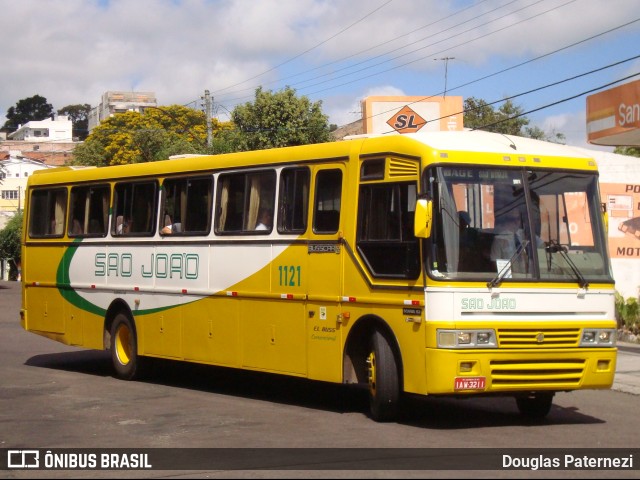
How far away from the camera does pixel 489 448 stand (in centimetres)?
952

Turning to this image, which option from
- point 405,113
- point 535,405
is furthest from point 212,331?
point 405,113

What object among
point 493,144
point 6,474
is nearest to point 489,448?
point 493,144

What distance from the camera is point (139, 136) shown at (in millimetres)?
72875

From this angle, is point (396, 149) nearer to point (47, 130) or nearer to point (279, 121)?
point (279, 121)

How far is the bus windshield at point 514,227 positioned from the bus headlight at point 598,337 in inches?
20.1

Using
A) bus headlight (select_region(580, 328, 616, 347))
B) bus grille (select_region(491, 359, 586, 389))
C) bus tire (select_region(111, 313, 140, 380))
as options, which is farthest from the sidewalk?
bus tire (select_region(111, 313, 140, 380))

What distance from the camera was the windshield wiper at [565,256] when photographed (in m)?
11.1

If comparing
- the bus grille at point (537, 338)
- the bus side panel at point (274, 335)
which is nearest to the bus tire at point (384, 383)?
the bus grille at point (537, 338)

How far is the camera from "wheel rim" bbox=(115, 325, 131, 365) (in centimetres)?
1641

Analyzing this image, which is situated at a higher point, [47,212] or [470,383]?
[47,212]

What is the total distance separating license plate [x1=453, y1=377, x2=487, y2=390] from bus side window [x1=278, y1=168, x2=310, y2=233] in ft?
10.2

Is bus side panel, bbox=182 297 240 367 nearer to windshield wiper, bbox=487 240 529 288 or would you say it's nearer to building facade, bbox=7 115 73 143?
windshield wiper, bbox=487 240 529 288

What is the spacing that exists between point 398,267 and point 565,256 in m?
1.78

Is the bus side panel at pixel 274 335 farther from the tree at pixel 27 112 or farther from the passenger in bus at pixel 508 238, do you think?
the tree at pixel 27 112
